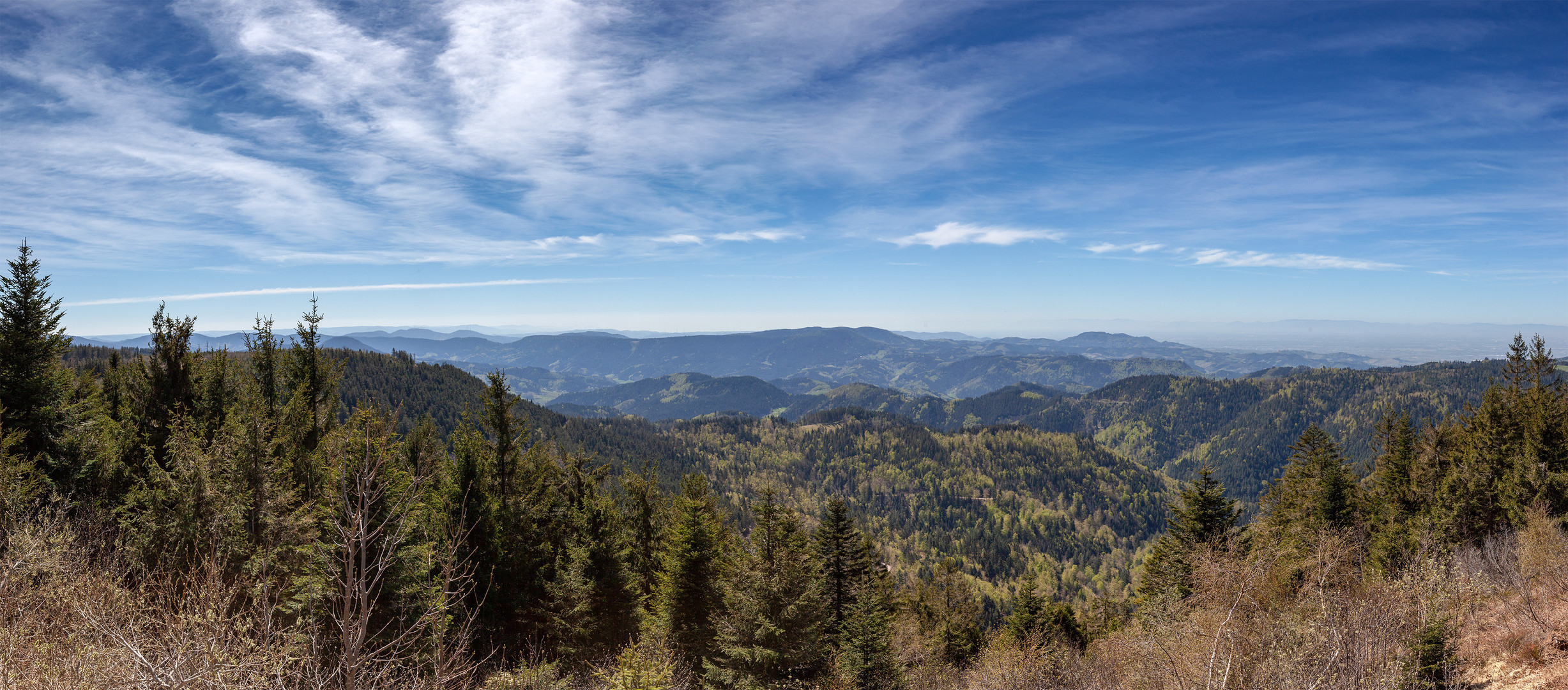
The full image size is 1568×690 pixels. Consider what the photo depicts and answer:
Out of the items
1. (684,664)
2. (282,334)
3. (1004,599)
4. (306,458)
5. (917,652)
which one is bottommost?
(1004,599)

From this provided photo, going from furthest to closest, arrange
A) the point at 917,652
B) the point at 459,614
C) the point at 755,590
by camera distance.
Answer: the point at 917,652, the point at 755,590, the point at 459,614

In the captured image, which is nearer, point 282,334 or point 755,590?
point 755,590

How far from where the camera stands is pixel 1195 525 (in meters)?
32.4

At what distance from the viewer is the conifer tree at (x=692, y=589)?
973 inches

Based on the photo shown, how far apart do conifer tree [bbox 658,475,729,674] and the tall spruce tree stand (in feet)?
75.7

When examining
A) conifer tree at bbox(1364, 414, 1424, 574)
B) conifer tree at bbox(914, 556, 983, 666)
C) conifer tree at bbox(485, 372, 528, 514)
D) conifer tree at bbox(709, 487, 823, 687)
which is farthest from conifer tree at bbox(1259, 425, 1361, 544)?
conifer tree at bbox(485, 372, 528, 514)

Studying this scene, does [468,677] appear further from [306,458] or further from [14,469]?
[14,469]

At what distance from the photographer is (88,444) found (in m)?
23.2

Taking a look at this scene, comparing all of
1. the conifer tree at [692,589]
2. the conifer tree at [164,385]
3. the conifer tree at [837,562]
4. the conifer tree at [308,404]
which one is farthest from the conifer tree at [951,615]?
the conifer tree at [164,385]

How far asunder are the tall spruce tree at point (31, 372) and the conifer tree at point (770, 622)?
2584cm

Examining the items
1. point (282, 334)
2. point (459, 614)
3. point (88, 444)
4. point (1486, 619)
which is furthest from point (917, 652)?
point (88, 444)

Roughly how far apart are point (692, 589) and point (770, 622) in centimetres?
537

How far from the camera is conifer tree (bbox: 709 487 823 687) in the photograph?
21547mm

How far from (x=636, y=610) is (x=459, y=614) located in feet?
27.0
